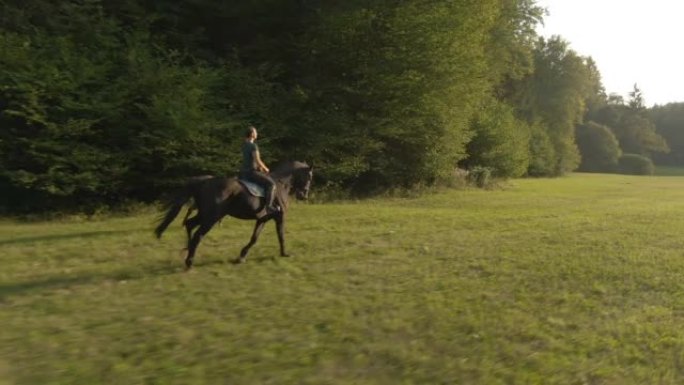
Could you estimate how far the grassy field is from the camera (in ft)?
17.3

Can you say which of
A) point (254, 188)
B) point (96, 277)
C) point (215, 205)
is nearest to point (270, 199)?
point (254, 188)

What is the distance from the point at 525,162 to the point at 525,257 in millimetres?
28310

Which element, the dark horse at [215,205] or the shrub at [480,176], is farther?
the shrub at [480,176]

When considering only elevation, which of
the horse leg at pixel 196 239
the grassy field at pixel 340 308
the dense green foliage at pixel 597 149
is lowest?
the grassy field at pixel 340 308

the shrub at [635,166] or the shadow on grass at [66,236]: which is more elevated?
the shrub at [635,166]

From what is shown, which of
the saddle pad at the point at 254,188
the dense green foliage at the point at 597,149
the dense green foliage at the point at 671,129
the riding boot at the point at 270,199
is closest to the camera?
the saddle pad at the point at 254,188

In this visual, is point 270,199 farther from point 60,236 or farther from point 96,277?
point 60,236

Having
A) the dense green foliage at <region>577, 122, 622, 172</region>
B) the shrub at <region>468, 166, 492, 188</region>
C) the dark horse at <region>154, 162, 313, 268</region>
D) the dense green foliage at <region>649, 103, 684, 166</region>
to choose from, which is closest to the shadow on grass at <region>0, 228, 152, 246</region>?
the dark horse at <region>154, 162, 313, 268</region>

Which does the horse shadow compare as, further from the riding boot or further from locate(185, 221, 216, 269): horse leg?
the riding boot

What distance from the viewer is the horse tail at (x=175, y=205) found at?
8.84 meters

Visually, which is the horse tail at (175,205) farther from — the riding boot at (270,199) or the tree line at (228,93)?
the tree line at (228,93)

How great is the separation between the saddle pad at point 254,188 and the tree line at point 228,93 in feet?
23.7

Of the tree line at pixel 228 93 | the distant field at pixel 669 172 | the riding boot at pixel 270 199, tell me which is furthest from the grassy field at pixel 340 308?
the distant field at pixel 669 172

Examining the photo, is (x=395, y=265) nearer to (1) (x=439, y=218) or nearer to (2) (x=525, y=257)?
(2) (x=525, y=257)
